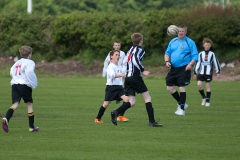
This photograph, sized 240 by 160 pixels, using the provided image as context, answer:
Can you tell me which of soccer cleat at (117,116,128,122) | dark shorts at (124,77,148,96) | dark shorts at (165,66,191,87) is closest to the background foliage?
dark shorts at (165,66,191,87)

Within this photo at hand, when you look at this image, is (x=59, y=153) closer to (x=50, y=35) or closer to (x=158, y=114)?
(x=158, y=114)

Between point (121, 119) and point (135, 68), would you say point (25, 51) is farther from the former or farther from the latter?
point (121, 119)

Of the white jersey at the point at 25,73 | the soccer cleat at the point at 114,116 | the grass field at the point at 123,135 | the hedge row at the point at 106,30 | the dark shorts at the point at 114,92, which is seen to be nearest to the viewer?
the grass field at the point at 123,135

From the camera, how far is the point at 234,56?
35844 mm

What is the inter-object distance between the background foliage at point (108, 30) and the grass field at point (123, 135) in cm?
1770

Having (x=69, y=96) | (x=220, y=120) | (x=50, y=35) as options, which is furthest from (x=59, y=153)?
(x=50, y=35)

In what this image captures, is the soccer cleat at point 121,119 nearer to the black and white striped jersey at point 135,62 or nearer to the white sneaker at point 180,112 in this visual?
the black and white striped jersey at point 135,62

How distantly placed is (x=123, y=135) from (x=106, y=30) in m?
28.0

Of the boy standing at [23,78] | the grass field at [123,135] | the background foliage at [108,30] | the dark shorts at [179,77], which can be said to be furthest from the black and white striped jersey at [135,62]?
the background foliage at [108,30]

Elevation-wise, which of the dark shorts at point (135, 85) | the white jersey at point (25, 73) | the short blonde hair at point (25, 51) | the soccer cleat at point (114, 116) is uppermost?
the short blonde hair at point (25, 51)

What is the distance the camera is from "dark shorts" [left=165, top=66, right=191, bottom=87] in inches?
602

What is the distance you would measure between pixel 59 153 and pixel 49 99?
10475 millimetres

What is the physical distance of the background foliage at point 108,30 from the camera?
117ft

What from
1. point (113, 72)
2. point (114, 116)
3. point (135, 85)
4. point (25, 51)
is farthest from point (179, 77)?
point (25, 51)
